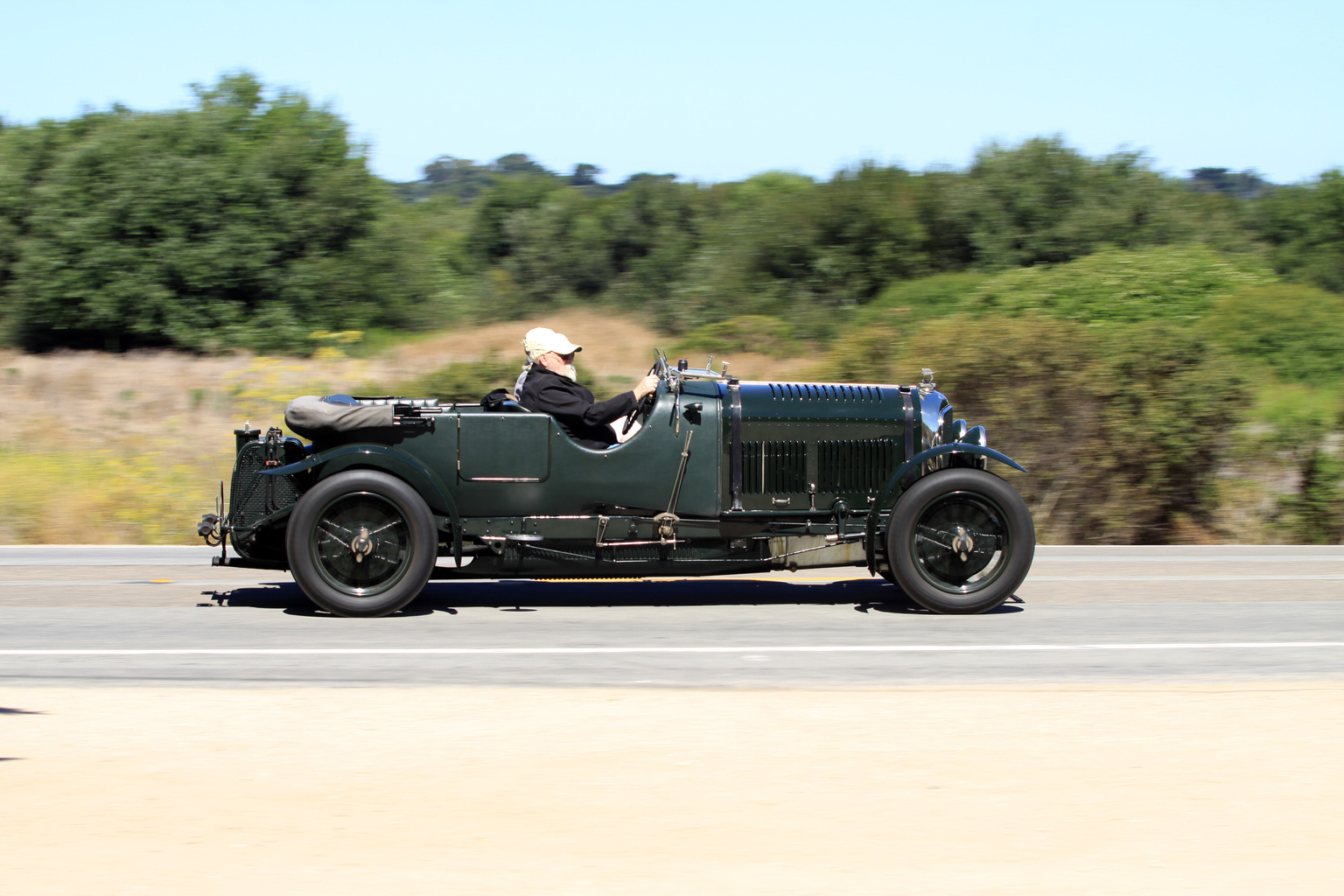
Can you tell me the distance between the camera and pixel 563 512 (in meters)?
7.72

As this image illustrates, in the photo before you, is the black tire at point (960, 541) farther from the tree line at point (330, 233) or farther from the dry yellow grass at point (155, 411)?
the tree line at point (330, 233)

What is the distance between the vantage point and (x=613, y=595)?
848cm

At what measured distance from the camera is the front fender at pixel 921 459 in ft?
25.4

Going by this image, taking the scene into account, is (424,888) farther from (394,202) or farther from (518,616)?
(394,202)

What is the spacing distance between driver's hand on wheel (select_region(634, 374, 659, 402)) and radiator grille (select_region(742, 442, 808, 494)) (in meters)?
0.59

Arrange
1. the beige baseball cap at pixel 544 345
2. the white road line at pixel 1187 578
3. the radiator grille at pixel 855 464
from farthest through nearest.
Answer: the white road line at pixel 1187 578, the radiator grille at pixel 855 464, the beige baseball cap at pixel 544 345

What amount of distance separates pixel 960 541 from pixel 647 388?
6.28ft

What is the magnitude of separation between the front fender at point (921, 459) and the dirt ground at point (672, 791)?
77.7 inches

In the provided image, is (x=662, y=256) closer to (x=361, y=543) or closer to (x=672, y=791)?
(x=361, y=543)

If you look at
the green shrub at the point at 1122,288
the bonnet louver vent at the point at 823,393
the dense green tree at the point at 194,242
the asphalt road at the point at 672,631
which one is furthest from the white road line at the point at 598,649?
the dense green tree at the point at 194,242

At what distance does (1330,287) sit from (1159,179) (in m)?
5.03

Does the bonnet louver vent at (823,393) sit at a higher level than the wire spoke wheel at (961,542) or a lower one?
higher

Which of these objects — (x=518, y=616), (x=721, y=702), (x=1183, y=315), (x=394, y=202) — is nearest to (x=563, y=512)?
(x=518, y=616)

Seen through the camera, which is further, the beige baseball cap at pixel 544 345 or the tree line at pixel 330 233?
the tree line at pixel 330 233
